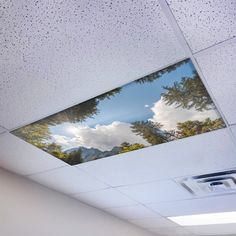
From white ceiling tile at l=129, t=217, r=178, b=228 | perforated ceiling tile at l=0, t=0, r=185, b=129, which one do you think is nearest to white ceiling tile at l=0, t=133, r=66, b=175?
perforated ceiling tile at l=0, t=0, r=185, b=129

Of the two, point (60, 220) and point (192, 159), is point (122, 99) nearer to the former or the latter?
point (192, 159)

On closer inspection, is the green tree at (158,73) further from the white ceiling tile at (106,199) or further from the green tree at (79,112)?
the white ceiling tile at (106,199)

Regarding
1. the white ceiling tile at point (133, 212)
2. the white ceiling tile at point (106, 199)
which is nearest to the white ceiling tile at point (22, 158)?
the white ceiling tile at point (106, 199)

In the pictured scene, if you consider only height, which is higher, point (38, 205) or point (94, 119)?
point (94, 119)

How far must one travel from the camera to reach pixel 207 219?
3441mm

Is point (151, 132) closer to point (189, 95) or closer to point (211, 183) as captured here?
point (189, 95)

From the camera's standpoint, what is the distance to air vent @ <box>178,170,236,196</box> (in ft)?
7.25

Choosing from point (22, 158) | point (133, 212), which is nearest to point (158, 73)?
point (22, 158)

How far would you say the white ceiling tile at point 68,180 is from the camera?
2.39m

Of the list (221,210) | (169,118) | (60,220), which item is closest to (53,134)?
(169,118)

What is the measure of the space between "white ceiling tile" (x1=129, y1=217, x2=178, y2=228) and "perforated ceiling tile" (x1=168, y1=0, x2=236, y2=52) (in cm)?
302

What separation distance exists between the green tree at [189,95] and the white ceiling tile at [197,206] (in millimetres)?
1591

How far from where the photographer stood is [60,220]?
2.85 meters

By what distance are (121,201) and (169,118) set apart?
5.83 feet
